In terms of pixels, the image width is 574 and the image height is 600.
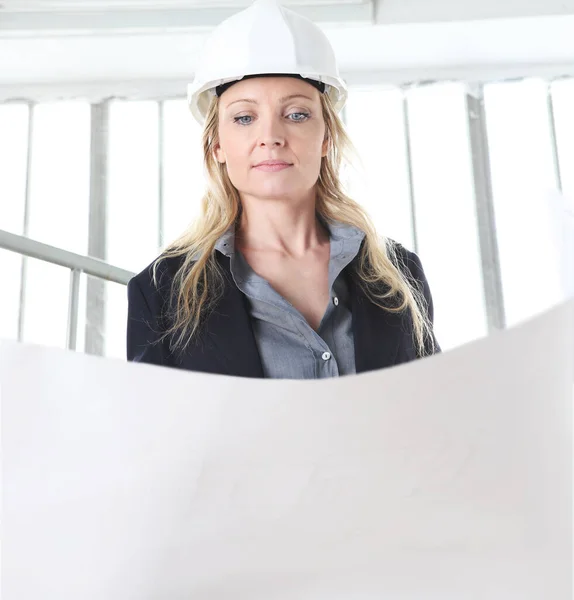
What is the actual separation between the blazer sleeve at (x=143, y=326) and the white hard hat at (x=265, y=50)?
29 cm

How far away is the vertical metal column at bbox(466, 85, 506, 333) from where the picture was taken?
3.32 metres

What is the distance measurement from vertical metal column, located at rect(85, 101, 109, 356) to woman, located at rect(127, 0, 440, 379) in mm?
2172

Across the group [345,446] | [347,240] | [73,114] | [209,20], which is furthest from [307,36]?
[73,114]

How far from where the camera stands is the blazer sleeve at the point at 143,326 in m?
0.96

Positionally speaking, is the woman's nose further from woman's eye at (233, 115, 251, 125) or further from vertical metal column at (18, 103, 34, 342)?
vertical metal column at (18, 103, 34, 342)

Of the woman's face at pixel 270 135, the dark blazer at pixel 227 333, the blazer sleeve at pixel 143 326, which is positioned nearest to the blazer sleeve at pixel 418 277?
the dark blazer at pixel 227 333

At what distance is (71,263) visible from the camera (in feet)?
4.15

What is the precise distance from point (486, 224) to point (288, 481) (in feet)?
10.7

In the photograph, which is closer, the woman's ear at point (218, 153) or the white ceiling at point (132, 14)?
the woman's ear at point (218, 153)

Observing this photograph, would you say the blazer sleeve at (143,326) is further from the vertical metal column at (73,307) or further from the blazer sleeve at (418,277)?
the blazer sleeve at (418,277)

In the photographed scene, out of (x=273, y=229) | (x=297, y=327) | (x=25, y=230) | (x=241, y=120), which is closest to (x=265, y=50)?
(x=241, y=120)

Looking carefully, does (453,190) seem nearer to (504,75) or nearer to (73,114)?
(504,75)

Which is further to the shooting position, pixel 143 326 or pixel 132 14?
pixel 132 14

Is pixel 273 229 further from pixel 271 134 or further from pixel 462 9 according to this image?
pixel 462 9
